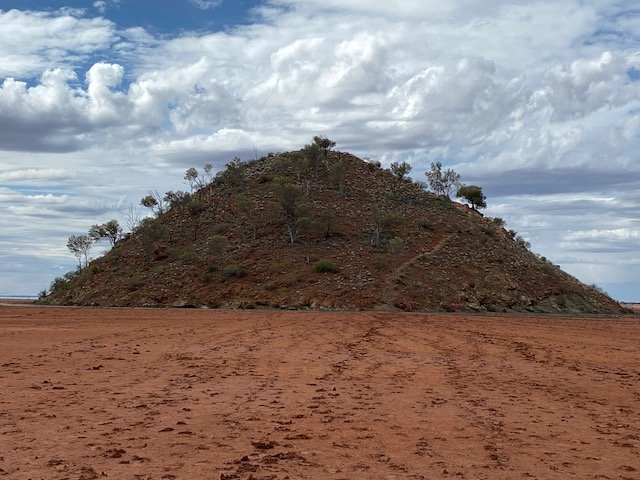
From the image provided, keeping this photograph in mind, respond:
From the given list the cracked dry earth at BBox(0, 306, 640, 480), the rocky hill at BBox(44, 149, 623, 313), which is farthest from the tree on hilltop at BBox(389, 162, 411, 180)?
the cracked dry earth at BBox(0, 306, 640, 480)

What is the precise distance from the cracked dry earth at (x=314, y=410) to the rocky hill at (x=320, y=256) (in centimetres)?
2732

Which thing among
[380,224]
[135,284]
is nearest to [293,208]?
[380,224]

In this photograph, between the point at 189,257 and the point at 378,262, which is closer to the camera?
the point at 378,262

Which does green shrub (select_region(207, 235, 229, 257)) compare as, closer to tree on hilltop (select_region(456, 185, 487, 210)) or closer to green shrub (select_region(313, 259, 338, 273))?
green shrub (select_region(313, 259, 338, 273))

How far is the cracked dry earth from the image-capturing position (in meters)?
8.23

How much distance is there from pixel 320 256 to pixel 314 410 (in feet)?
147

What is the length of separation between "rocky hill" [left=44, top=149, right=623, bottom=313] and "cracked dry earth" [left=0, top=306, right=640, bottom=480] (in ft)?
89.6

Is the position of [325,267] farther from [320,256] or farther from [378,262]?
[378,262]

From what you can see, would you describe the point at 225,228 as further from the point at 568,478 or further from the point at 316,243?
the point at 568,478

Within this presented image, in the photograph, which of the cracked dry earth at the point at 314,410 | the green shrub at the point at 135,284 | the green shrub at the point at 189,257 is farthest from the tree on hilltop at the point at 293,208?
the cracked dry earth at the point at 314,410

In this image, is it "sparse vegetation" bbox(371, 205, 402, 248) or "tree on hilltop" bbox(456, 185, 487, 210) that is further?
"tree on hilltop" bbox(456, 185, 487, 210)

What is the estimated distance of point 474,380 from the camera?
1559 cm

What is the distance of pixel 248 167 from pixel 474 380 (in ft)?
209

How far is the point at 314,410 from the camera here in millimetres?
11578
